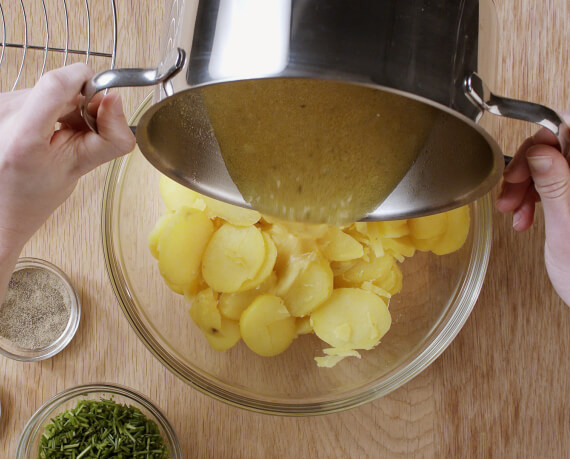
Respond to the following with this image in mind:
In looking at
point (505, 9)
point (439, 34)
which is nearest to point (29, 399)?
point (439, 34)

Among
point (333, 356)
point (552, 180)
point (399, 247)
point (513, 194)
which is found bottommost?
point (333, 356)

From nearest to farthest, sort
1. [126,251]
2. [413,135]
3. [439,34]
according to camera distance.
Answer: [439,34] → [413,135] → [126,251]

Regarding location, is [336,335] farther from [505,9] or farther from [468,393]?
[505,9]

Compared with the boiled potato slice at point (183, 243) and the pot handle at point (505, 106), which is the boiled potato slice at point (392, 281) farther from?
the pot handle at point (505, 106)

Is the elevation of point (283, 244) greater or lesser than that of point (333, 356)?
greater

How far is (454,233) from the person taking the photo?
1.23 metres

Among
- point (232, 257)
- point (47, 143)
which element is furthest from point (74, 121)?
point (232, 257)

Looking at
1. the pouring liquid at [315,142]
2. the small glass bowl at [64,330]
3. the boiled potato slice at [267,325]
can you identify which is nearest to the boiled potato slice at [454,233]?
the pouring liquid at [315,142]

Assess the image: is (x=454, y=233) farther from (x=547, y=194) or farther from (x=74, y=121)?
(x=74, y=121)

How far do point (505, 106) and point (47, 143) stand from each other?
663 mm

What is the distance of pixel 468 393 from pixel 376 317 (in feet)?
1.11

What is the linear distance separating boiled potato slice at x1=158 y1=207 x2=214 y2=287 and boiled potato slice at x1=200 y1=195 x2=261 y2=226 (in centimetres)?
3

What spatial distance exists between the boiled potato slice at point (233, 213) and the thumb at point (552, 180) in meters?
0.49

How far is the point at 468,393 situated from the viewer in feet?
4.32
